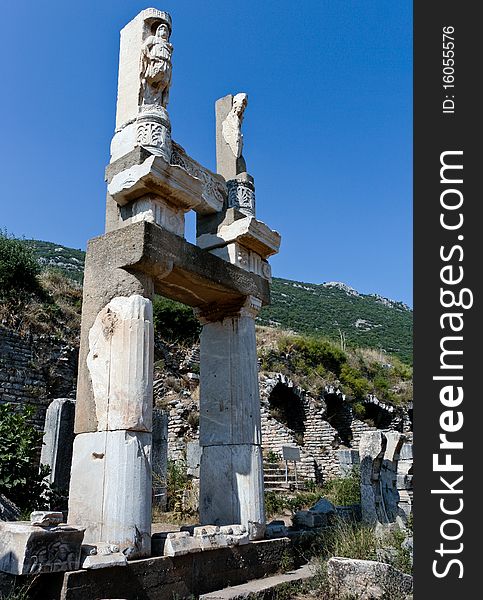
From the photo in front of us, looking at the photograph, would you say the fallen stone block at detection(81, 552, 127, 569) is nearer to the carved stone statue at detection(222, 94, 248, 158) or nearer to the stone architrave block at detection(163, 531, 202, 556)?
the stone architrave block at detection(163, 531, 202, 556)

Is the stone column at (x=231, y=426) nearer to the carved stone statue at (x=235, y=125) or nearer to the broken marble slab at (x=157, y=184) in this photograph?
the broken marble slab at (x=157, y=184)

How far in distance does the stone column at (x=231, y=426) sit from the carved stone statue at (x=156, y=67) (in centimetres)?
256

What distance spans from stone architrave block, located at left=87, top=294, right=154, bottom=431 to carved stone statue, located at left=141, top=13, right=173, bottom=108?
228 centimetres

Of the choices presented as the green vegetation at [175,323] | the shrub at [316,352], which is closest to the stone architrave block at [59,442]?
the green vegetation at [175,323]

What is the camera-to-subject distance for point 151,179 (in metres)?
5.55

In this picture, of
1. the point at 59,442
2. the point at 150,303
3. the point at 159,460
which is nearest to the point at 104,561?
the point at 150,303

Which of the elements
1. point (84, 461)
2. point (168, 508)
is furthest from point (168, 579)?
point (168, 508)

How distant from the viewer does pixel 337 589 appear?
517 cm

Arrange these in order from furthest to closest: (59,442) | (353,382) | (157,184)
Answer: (353,382), (59,442), (157,184)

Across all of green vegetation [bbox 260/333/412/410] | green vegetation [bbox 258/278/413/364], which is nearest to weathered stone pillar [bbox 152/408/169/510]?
green vegetation [bbox 260/333/412/410]

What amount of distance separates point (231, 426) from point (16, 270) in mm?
14360

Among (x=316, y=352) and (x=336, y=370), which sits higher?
(x=316, y=352)

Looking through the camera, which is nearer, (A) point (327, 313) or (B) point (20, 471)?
(B) point (20, 471)

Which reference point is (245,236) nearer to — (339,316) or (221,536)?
(221,536)
